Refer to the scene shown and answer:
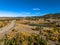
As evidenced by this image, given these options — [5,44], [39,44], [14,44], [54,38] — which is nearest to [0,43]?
[5,44]

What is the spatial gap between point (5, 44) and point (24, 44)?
212cm

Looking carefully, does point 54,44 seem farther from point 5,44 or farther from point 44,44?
point 5,44

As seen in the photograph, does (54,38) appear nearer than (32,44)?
No

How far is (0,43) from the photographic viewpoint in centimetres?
1045

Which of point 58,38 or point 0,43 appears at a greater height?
point 0,43

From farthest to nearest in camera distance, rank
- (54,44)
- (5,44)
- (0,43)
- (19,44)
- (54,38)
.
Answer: (54,38)
(54,44)
(19,44)
(5,44)
(0,43)

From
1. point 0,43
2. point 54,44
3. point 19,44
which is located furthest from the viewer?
point 54,44

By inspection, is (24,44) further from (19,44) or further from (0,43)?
(0,43)

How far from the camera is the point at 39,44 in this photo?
1216 cm

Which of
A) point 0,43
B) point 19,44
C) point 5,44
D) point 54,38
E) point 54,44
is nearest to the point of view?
point 0,43

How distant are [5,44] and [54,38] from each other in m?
7.74

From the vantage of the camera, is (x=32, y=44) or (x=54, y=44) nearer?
(x=32, y=44)

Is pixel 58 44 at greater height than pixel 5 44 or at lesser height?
lesser

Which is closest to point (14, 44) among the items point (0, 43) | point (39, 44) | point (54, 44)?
point (0, 43)
